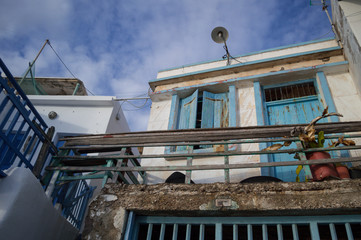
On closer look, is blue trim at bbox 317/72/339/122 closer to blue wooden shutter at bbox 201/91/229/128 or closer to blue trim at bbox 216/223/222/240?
blue wooden shutter at bbox 201/91/229/128

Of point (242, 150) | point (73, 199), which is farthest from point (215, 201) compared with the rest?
point (73, 199)

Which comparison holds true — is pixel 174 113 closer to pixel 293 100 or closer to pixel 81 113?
pixel 293 100

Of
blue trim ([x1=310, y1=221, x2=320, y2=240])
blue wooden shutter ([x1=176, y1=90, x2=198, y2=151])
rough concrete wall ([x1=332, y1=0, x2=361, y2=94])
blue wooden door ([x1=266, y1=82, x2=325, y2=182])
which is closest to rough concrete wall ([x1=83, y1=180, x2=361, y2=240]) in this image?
blue trim ([x1=310, y1=221, x2=320, y2=240])

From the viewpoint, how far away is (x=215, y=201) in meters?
3.15

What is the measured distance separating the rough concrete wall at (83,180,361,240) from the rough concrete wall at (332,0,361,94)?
3125mm

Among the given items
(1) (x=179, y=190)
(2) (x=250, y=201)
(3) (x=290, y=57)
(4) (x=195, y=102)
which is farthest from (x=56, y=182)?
(3) (x=290, y=57)

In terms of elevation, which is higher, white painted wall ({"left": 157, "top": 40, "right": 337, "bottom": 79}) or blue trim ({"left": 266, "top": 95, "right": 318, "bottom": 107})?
white painted wall ({"left": 157, "top": 40, "right": 337, "bottom": 79})

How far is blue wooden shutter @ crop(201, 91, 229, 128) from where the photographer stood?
20.2 ft

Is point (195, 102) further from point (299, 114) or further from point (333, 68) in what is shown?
point (333, 68)

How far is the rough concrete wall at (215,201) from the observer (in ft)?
9.52

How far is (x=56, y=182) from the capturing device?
422cm

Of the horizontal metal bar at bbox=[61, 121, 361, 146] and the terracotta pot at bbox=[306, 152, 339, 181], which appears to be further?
the horizontal metal bar at bbox=[61, 121, 361, 146]

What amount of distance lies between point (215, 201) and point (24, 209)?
235 centimetres

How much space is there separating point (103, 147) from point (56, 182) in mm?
887
